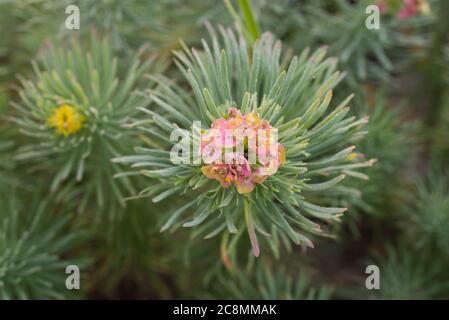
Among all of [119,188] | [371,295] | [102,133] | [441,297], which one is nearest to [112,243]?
[119,188]

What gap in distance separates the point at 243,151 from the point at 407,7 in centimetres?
47

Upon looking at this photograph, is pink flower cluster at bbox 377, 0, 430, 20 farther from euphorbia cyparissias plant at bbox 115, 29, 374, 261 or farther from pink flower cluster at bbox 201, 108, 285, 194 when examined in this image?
pink flower cluster at bbox 201, 108, 285, 194

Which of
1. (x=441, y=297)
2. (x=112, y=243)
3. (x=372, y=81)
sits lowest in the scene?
(x=441, y=297)

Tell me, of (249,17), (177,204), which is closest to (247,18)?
(249,17)

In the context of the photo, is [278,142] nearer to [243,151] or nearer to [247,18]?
[243,151]

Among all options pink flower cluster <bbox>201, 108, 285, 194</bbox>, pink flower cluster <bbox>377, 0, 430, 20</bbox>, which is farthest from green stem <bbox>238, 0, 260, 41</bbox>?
pink flower cluster <bbox>377, 0, 430, 20</bbox>

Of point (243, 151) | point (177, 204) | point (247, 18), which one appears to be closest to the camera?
point (243, 151)

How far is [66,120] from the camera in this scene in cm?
72

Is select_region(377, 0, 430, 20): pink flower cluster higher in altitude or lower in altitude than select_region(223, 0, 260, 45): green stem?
higher

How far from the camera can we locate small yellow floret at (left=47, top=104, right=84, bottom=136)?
716 mm

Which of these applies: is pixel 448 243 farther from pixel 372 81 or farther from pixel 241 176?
pixel 241 176

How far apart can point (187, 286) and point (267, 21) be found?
44 cm

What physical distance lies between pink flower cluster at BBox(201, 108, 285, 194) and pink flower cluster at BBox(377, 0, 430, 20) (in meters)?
0.41

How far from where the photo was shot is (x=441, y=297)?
88 cm
